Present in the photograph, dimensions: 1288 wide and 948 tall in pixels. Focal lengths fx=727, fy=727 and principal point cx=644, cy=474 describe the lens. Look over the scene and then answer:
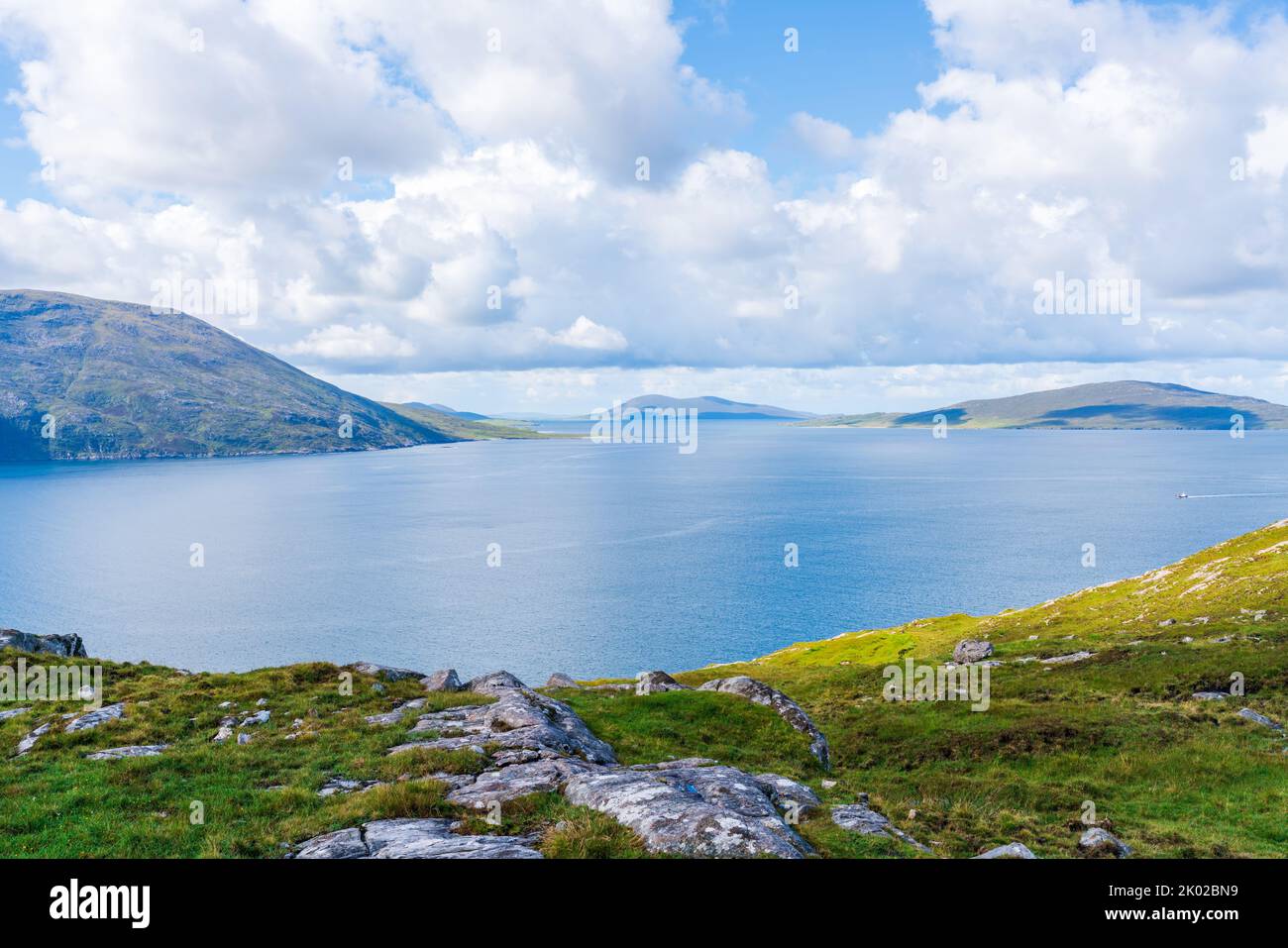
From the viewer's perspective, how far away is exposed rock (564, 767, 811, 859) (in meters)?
14.8

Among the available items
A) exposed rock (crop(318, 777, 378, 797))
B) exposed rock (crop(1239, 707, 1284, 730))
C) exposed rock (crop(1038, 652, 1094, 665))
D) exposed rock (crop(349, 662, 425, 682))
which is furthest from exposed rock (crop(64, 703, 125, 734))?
exposed rock (crop(1038, 652, 1094, 665))

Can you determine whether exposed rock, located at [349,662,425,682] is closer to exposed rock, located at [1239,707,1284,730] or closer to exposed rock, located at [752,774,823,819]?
exposed rock, located at [752,774,823,819]

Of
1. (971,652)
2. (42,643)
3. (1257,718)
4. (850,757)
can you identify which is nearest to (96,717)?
(42,643)

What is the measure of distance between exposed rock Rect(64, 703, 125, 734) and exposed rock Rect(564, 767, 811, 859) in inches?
841

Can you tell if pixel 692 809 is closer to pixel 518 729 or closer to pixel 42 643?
pixel 518 729

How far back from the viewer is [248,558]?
636ft

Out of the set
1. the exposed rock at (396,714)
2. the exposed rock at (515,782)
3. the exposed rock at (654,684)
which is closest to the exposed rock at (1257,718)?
the exposed rock at (654,684)
